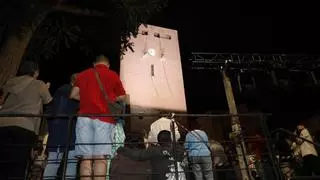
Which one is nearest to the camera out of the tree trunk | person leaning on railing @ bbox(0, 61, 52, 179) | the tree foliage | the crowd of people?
person leaning on railing @ bbox(0, 61, 52, 179)

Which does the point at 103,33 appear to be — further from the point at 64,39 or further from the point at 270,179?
the point at 270,179

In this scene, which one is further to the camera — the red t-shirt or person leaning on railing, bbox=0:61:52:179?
the red t-shirt

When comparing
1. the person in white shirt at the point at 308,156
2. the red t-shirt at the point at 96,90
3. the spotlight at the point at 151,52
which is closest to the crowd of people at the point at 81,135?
the red t-shirt at the point at 96,90

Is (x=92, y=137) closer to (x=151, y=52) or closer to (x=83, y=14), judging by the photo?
(x=83, y=14)

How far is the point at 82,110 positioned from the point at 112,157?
64 centimetres

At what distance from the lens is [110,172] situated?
3746mm

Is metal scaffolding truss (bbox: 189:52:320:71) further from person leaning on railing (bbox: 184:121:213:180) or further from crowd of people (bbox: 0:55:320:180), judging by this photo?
crowd of people (bbox: 0:55:320:180)

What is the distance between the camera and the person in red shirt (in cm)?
353

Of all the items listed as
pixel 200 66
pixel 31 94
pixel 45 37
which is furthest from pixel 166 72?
pixel 31 94

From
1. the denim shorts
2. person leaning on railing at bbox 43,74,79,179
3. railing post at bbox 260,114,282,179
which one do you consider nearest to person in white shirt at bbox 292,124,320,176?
railing post at bbox 260,114,282,179

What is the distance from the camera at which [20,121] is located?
351 centimetres

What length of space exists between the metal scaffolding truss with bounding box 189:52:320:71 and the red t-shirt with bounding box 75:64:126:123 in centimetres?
867

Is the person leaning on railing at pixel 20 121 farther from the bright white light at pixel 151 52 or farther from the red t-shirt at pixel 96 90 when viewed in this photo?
the bright white light at pixel 151 52

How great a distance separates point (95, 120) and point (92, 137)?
0.63 ft
